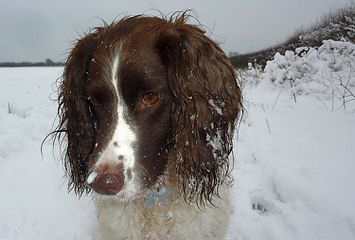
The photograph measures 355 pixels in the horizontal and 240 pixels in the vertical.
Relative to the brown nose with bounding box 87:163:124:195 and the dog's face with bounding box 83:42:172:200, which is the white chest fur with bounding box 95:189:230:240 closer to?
the dog's face with bounding box 83:42:172:200

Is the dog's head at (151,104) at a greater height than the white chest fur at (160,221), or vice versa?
the dog's head at (151,104)

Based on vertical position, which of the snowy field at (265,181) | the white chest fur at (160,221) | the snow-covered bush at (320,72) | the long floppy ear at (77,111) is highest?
the long floppy ear at (77,111)

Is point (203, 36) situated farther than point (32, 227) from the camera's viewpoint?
No

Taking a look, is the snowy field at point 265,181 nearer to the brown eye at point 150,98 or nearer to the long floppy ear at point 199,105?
the long floppy ear at point 199,105

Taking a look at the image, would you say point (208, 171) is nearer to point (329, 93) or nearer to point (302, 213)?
point (302, 213)

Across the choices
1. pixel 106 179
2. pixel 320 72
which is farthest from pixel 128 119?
pixel 320 72

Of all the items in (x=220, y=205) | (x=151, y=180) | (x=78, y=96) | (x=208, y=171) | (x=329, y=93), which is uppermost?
(x=78, y=96)

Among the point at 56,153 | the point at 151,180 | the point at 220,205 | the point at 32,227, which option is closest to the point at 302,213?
the point at 220,205

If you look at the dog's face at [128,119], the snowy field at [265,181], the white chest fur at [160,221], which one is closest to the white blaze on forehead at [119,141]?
the dog's face at [128,119]

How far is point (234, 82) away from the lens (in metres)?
3.05

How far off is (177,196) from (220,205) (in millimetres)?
388

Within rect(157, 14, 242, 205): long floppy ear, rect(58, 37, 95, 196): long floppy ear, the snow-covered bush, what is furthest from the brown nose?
the snow-covered bush

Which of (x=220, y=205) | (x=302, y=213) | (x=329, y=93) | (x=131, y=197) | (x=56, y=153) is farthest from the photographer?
(x=329, y=93)

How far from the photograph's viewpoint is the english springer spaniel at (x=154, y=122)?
252cm
